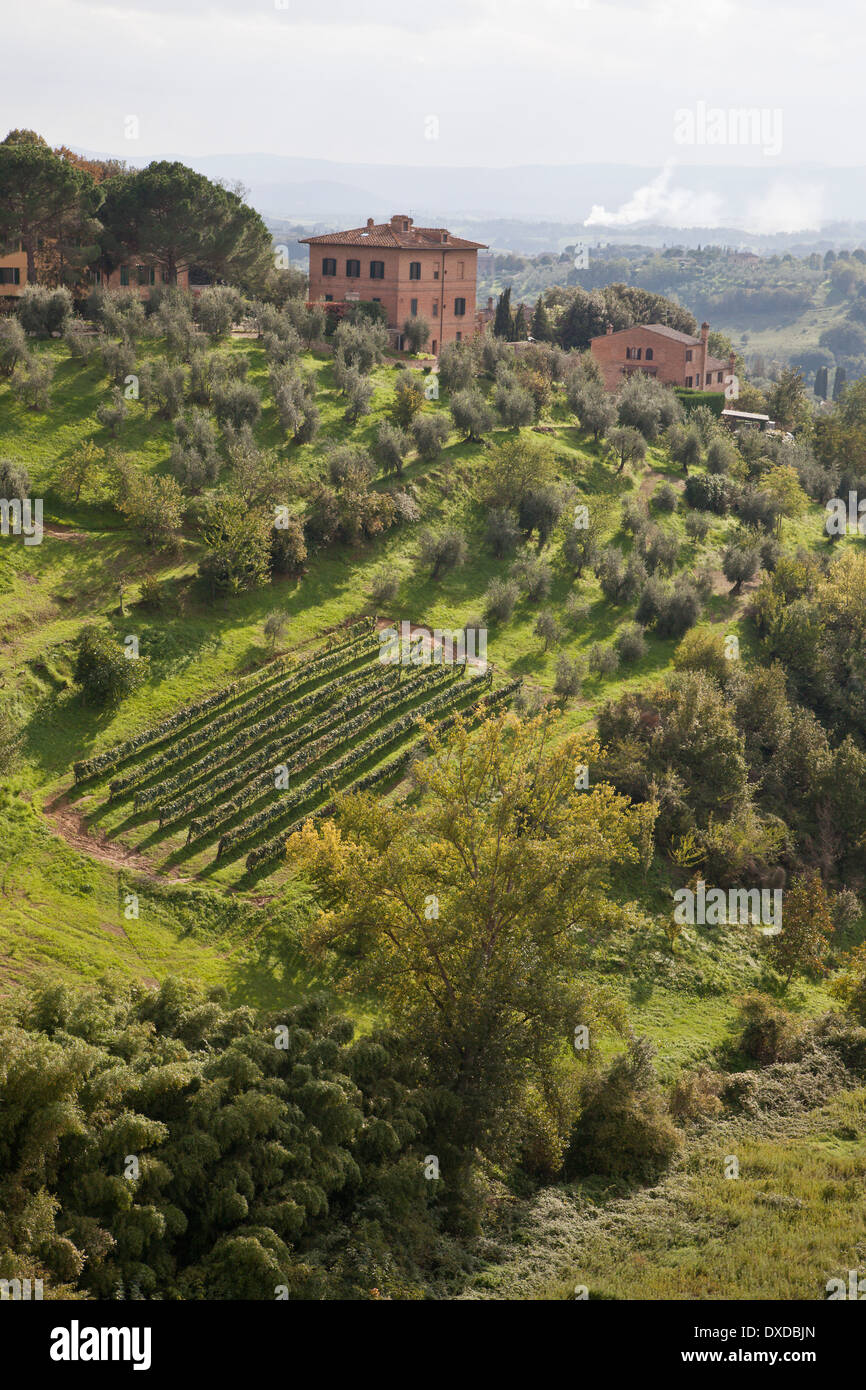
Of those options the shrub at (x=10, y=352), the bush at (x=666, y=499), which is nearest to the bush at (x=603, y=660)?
the bush at (x=666, y=499)

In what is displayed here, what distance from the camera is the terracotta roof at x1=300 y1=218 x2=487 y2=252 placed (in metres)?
84.3

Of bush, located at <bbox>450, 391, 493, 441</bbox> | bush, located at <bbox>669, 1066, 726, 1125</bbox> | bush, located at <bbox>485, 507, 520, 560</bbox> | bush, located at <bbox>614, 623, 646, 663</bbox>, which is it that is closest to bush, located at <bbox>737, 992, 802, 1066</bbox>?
bush, located at <bbox>669, 1066, 726, 1125</bbox>

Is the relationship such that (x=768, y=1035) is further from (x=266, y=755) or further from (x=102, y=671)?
(x=102, y=671)

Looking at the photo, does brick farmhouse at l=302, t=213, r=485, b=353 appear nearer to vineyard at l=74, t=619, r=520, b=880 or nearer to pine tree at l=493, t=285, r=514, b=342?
pine tree at l=493, t=285, r=514, b=342

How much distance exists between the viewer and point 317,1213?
20.6m

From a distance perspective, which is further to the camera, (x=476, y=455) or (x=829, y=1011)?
(x=476, y=455)

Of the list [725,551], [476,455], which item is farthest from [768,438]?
[476,455]

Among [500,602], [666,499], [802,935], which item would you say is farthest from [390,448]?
[802,935]

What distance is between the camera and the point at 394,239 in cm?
8569

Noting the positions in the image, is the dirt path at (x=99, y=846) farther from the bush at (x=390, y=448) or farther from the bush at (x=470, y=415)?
the bush at (x=470, y=415)

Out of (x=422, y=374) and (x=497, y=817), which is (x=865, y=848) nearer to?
(x=497, y=817)

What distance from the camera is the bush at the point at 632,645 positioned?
51.8 m

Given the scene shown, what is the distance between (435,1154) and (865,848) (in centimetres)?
2696

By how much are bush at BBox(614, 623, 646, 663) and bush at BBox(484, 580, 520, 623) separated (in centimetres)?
586
